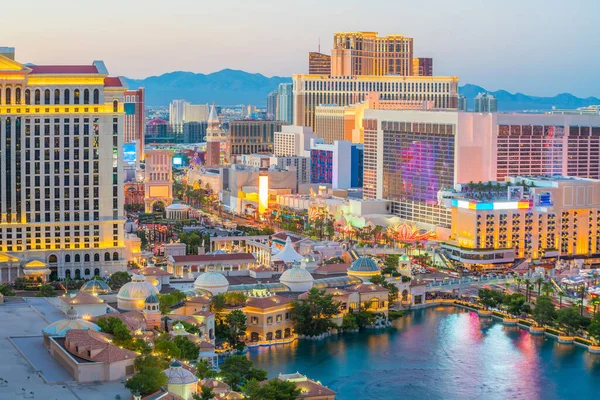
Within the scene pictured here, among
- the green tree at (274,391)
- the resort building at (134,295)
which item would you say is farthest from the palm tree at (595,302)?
the green tree at (274,391)

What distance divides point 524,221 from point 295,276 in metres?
27.6

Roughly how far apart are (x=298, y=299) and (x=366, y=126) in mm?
54020

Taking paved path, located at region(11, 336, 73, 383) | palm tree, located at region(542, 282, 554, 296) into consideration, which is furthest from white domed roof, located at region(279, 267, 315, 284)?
paved path, located at region(11, 336, 73, 383)

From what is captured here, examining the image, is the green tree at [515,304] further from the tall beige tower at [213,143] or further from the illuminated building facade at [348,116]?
the tall beige tower at [213,143]

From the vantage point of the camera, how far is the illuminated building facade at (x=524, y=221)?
3863 inches

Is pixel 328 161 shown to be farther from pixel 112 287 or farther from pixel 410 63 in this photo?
pixel 112 287

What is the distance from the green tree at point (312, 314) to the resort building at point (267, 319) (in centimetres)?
50

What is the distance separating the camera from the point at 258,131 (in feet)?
652

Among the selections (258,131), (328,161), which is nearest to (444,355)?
(328,161)

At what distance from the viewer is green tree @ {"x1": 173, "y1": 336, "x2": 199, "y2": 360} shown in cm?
5966

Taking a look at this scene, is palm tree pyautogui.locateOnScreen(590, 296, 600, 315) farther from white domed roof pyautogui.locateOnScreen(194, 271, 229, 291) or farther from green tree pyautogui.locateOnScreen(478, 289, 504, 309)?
white domed roof pyautogui.locateOnScreen(194, 271, 229, 291)

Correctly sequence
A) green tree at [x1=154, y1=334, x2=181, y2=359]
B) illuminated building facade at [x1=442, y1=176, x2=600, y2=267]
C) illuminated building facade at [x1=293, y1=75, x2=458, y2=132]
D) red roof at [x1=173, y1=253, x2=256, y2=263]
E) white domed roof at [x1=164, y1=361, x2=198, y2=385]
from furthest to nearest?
illuminated building facade at [x1=293, y1=75, x2=458, y2=132] < illuminated building facade at [x1=442, y1=176, x2=600, y2=267] < red roof at [x1=173, y1=253, x2=256, y2=263] < green tree at [x1=154, y1=334, x2=181, y2=359] < white domed roof at [x1=164, y1=361, x2=198, y2=385]

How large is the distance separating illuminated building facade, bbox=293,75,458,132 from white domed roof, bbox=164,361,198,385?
123m

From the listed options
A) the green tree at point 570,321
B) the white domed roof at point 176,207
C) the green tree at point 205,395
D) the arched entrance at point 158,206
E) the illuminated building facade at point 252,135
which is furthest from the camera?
the illuminated building facade at point 252,135
